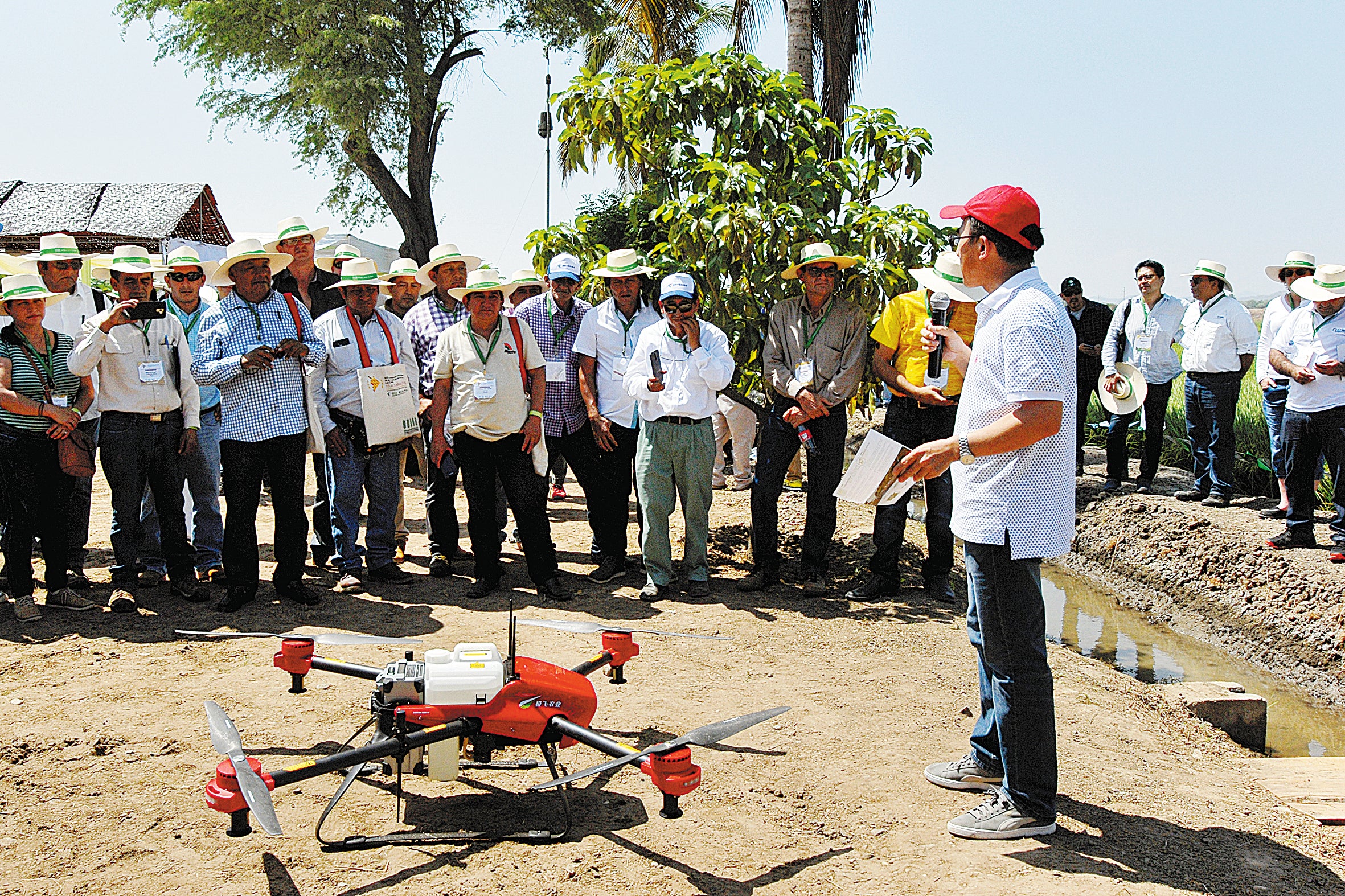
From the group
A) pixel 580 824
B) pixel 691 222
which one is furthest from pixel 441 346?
pixel 580 824

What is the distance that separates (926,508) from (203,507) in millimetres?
A: 4880

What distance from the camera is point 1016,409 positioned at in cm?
348

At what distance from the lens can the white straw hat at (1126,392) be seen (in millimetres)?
8508

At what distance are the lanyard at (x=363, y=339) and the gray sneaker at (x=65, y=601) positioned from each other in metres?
2.22

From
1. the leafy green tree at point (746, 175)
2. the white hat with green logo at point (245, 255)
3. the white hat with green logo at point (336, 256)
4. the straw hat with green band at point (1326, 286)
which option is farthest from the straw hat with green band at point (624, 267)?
the straw hat with green band at point (1326, 286)

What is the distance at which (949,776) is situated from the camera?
411 cm

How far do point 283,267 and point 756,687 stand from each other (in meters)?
4.15

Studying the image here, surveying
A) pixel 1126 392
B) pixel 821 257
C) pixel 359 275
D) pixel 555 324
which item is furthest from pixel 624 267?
pixel 1126 392

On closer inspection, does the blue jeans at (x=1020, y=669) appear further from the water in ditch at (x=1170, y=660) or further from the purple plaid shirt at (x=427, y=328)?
the purple plaid shirt at (x=427, y=328)

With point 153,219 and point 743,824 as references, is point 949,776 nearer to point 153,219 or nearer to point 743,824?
point 743,824

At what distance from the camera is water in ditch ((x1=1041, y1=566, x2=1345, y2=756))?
19.2 ft

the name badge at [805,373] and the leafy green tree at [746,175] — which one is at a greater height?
the leafy green tree at [746,175]

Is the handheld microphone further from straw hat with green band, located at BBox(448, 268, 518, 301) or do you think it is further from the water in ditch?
straw hat with green band, located at BBox(448, 268, 518, 301)

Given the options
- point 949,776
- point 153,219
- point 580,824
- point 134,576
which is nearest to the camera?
point 580,824
